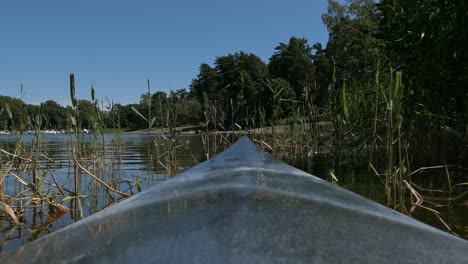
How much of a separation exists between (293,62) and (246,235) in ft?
243

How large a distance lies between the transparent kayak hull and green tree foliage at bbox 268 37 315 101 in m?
67.9

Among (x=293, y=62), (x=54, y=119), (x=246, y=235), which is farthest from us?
(x=293, y=62)

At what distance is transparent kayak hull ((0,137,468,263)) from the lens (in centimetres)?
74

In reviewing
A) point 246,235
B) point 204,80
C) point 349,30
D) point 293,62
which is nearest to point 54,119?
point 246,235

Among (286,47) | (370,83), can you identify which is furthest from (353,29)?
(286,47)

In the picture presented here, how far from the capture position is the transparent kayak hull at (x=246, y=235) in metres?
0.74

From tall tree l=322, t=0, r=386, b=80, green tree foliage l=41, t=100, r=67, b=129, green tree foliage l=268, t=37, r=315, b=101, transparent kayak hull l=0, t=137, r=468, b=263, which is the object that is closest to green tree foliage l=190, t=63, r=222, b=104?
green tree foliage l=268, t=37, r=315, b=101

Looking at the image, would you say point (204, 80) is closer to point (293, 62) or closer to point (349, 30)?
point (293, 62)

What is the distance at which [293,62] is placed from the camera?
72.9m

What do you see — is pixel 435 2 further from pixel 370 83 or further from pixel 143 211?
pixel 143 211

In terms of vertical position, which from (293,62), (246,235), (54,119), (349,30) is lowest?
(246,235)

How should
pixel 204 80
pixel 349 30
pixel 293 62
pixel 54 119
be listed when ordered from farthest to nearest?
pixel 204 80 < pixel 293 62 < pixel 349 30 < pixel 54 119

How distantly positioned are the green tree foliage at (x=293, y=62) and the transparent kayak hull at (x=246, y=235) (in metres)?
67.9

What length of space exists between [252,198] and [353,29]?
120 feet
